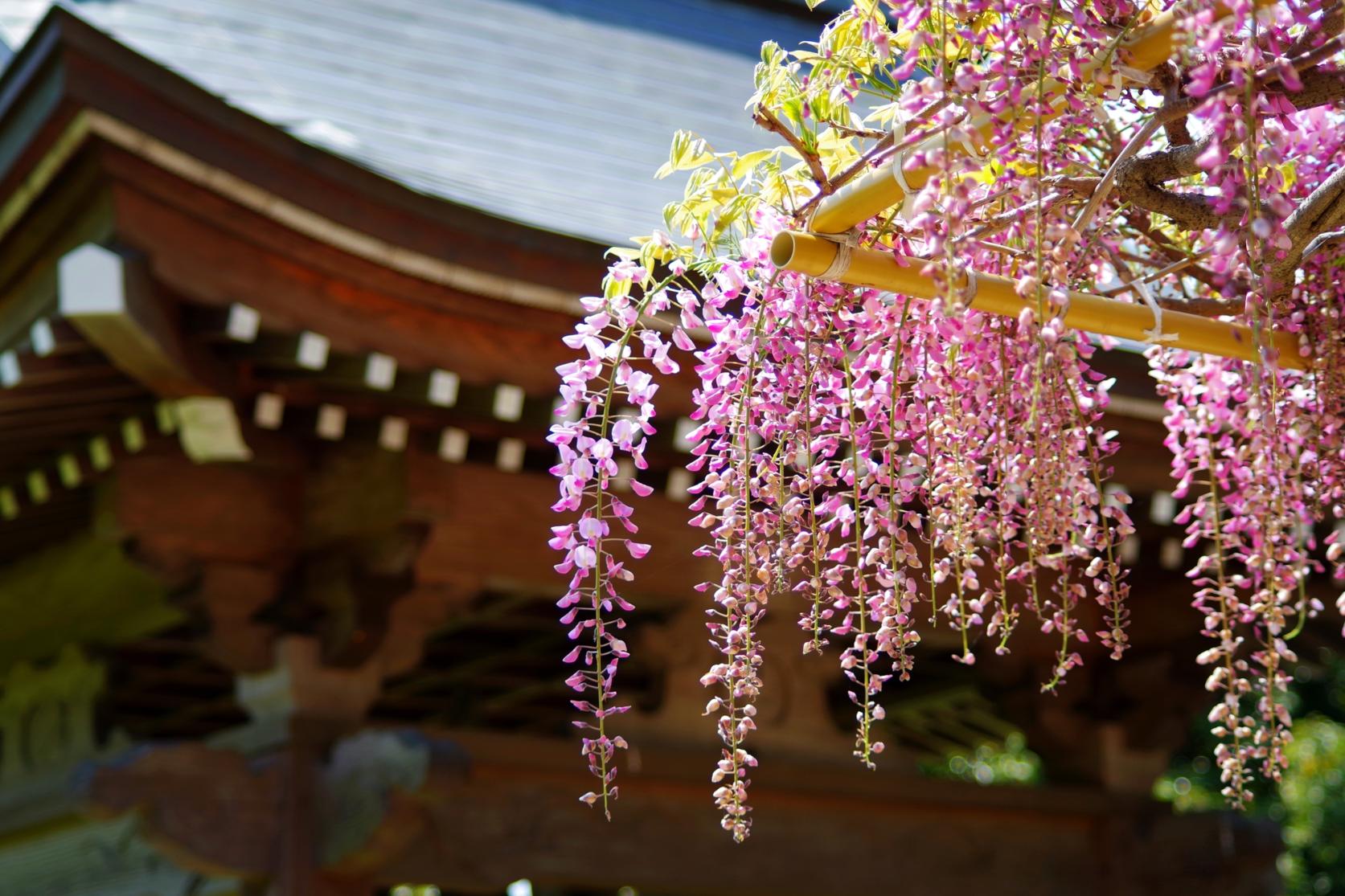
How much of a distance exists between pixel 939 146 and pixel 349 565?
2.40m

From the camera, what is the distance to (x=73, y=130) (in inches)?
108

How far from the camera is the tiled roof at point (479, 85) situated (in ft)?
12.0

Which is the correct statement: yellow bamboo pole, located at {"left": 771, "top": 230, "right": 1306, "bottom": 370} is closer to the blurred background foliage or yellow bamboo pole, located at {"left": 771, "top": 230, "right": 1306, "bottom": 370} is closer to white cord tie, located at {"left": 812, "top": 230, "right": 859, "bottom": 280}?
white cord tie, located at {"left": 812, "top": 230, "right": 859, "bottom": 280}

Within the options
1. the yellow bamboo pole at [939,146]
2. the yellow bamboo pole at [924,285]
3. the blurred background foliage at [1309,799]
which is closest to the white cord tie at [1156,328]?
the yellow bamboo pole at [924,285]

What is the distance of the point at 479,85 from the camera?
481 cm

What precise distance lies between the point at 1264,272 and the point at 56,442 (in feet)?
8.71

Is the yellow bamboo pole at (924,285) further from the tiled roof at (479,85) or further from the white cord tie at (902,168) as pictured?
the tiled roof at (479,85)

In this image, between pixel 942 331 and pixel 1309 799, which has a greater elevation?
pixel 942 331

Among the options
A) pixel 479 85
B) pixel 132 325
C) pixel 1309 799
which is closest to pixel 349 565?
pixel 132 325

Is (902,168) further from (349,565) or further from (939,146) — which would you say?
(349,565)

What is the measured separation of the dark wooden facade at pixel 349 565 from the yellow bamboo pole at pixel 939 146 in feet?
5.61

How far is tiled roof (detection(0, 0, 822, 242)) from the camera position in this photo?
3.64 m

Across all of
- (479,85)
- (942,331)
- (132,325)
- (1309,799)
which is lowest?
(1309,799)

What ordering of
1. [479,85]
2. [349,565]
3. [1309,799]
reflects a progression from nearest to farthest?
[349,565], [479,85], [1309,799]
